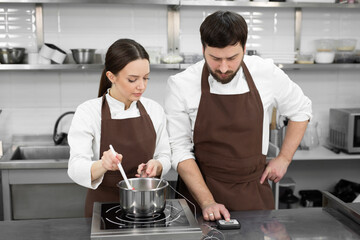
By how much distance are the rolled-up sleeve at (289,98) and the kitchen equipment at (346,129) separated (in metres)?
1.28

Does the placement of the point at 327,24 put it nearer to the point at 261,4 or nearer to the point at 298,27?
the point at 298,27

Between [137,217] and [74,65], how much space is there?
195 cm

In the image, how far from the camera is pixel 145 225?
1.38m

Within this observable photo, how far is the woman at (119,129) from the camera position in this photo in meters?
1.74

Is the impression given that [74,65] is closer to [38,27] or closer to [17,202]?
[38,27]

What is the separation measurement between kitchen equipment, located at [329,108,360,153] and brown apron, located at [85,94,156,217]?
6.61ft

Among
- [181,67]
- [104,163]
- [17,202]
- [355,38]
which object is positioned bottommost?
[17,202]

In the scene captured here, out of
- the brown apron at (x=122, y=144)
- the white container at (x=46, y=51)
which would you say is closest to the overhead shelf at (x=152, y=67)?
the white container at (x=46, y=51)

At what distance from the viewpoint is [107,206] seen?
5.16ft

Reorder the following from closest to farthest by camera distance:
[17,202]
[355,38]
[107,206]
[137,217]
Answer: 1. [137,217]
2. [107,206]
3. [17,202]
4. [355,38]

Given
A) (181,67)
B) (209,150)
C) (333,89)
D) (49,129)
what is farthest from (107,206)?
(333,89)

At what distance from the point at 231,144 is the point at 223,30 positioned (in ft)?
1.72

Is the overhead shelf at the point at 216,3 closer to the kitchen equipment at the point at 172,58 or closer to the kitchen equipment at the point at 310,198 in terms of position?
the kitchen equipment at the point at 172,58

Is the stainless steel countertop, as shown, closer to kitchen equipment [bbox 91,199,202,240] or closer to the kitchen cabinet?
kitchen equipment [bbox 91,199,202,240]
